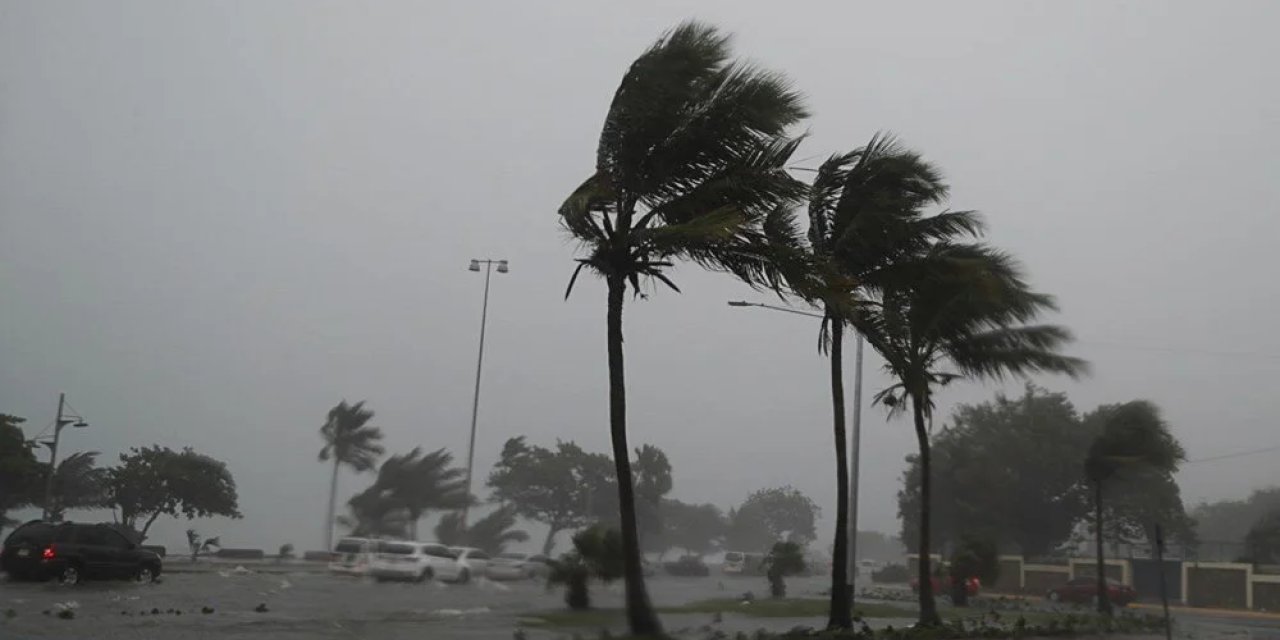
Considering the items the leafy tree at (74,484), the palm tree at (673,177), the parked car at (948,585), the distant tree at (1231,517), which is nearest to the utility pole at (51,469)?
the leafy tree at (74,484)

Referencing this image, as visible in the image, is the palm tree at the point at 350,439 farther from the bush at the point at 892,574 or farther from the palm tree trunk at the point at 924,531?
the bush at the point at 892,574

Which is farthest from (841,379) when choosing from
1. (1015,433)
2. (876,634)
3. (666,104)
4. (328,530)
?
(1015,433)

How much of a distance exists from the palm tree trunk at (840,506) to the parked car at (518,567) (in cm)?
455

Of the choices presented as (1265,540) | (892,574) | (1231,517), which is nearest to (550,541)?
(892,574)

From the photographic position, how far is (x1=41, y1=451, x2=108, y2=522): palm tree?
59.6 ft

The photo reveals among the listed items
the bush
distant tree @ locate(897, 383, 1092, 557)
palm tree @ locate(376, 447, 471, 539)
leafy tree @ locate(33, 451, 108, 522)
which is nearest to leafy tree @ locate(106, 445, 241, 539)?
leafy tree @ locate(33, 451, 108, 522)

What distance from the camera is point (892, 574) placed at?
36.0 m

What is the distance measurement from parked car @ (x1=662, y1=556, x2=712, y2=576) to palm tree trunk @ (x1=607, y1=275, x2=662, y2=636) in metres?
2.97

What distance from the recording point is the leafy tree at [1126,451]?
2659cm

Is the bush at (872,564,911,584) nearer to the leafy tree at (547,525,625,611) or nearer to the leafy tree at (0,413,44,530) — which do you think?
the leafy tree at (547,525,625,611)

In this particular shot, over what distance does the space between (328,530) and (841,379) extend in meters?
8.58

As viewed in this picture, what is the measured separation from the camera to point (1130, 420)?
88.8ft

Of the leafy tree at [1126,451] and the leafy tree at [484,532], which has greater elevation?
the leafy tree at [1126,451]

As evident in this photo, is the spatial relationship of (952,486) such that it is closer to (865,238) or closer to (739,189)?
(865,238)
